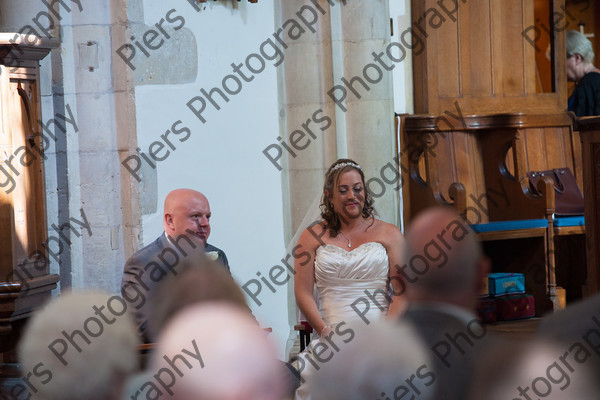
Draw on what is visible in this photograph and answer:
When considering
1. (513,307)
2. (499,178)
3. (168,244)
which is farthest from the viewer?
(499,178)

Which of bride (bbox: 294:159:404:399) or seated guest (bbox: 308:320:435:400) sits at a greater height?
seated guest (bbox: 308:320:435:400)

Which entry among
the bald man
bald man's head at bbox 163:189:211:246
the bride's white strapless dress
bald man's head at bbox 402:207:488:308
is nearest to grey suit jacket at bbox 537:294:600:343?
bald man's head at bbox 402:207:488:308

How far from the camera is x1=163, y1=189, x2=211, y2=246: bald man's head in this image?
397cm

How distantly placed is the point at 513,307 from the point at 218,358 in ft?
17.1

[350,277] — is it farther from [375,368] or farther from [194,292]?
[375,368]

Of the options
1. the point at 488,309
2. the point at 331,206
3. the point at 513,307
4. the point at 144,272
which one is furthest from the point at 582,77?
the point at 144,272

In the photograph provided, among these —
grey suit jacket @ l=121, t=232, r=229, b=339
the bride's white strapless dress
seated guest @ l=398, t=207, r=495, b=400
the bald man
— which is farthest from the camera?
the bride's white strapless dress

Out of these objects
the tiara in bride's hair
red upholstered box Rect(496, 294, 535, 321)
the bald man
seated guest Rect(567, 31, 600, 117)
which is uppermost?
seated guest Rect(567, 31, 600, 117)

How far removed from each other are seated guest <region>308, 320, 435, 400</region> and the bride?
2951 millimetres

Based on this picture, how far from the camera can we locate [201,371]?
113 centimetres

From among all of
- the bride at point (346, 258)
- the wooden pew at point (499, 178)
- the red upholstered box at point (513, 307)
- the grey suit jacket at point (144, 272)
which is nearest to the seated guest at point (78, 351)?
the grey suit jacket at point (144, 272)

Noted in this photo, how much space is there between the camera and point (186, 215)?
13.0ft

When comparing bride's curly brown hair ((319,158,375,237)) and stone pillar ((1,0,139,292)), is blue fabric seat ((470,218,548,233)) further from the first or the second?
stone pillar ((1,0,139,292))

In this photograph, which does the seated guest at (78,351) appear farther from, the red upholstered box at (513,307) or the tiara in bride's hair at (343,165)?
the red upholstered box at (513,307)
